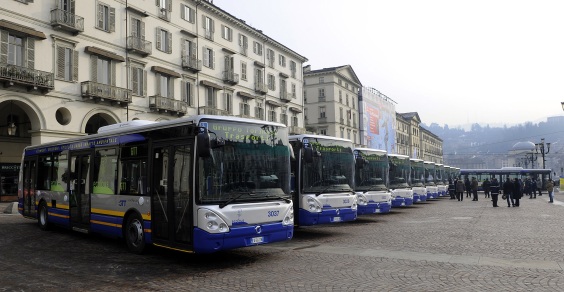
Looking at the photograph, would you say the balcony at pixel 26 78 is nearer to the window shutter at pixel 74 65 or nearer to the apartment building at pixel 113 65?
the apartment building at pixel 113 65

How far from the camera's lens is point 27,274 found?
838 centimetres

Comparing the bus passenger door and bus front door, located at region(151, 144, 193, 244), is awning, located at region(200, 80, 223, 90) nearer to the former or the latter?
the bus passenger door

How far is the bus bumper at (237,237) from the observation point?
8.34 meters

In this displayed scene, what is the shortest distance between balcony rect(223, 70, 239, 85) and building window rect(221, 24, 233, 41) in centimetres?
352

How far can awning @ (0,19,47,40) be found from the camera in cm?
2366

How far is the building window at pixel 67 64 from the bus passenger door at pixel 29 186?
40.5 ft

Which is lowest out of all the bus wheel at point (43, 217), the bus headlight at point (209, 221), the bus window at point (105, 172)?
the bus wheel at point (43, 217)

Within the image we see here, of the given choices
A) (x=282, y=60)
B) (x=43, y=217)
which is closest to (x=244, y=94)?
(x=282, y=60)

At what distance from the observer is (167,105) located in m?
34.1

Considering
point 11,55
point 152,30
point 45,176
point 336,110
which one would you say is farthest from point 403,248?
point 336,110

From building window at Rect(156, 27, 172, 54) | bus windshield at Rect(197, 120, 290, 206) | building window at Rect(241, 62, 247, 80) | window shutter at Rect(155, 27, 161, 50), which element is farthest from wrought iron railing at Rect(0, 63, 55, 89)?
building window at Rect(241, 62, 247, 80)

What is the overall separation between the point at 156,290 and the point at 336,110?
216 feet

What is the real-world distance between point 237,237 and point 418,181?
2254cm

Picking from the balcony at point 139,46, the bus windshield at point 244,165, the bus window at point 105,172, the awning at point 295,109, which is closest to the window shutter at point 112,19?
the balcony at point 139,46
